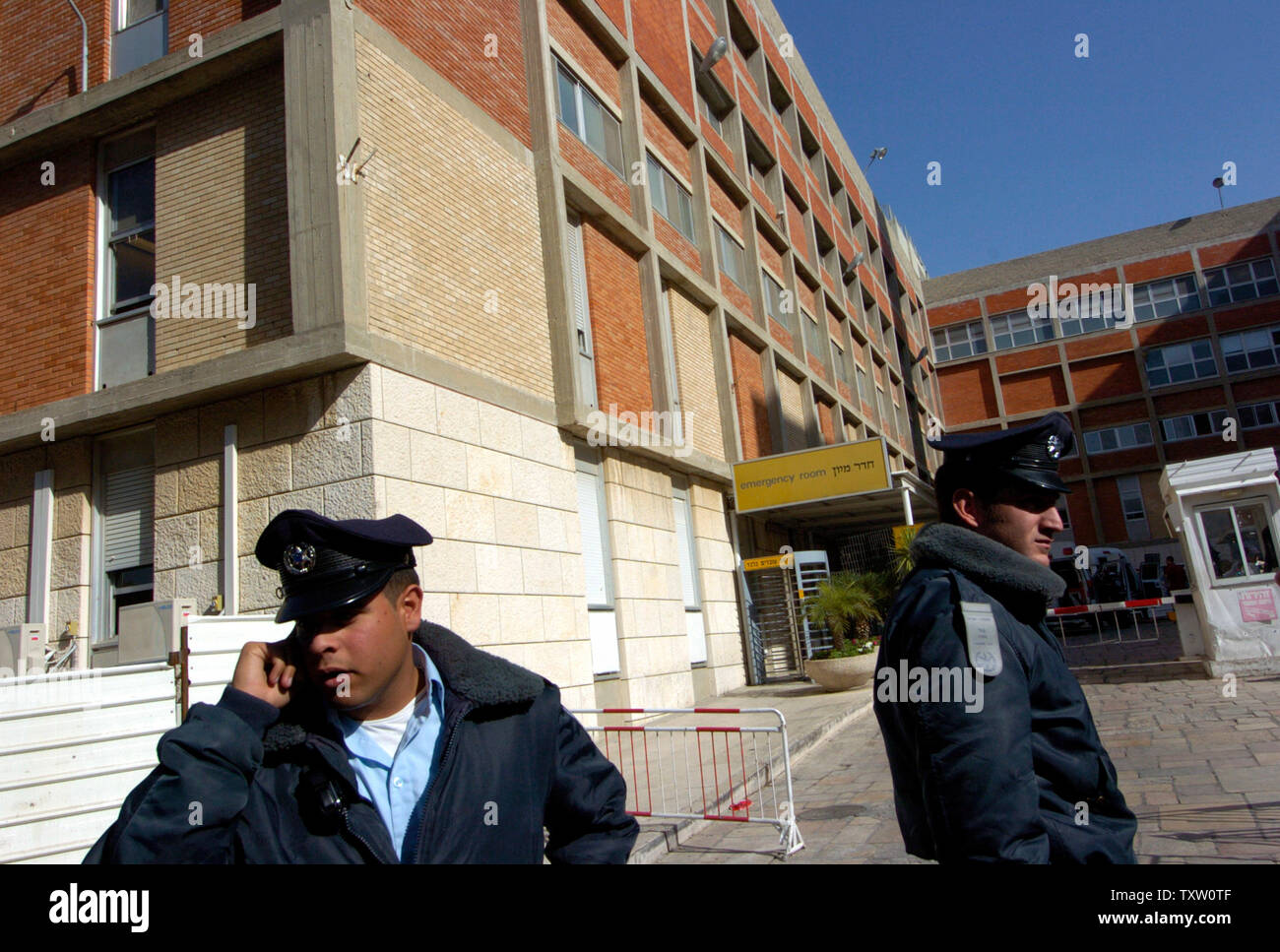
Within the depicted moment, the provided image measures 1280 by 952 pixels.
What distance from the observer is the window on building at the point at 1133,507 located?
4428 centimetres

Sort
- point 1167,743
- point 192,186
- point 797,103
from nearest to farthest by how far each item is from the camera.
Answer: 1. point 1167,743
2. point 192,186
3. point 797,103

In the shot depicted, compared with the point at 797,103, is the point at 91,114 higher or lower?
lower

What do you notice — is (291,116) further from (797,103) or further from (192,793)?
(797,103)

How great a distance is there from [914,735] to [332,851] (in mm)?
1206

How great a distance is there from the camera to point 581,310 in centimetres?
1494

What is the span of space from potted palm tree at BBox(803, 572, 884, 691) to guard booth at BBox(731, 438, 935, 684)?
1124 millimetres

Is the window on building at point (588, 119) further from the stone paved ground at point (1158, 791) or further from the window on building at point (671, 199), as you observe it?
the stone paved ground at point (1158, 791)

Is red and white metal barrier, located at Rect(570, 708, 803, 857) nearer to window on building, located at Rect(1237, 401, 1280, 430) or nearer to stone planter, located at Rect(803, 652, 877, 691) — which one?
stone planter, located at Rect(803, 652, 877, 691)

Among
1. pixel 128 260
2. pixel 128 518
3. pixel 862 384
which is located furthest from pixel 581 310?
pixel 862 384

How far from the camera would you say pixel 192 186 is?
10.8m

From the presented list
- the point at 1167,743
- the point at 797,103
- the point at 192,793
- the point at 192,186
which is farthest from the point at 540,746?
the point at 797,103

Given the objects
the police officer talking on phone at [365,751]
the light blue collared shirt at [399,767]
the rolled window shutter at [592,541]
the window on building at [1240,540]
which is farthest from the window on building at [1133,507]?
the light blue collared shirt at [399,767]

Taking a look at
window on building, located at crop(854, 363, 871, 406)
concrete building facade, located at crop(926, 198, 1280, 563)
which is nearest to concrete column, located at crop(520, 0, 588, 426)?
window on building, located at crop(854, 363, 871, 406)

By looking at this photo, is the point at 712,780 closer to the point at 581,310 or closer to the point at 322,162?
the point at 322,162
